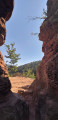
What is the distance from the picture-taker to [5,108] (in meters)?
3.21

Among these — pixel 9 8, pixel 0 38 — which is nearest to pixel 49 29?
pixel 9 8

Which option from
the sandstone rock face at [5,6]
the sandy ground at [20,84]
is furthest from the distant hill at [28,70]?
the sandstone rock face at [5,6]

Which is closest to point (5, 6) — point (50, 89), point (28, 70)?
point (50, 89)

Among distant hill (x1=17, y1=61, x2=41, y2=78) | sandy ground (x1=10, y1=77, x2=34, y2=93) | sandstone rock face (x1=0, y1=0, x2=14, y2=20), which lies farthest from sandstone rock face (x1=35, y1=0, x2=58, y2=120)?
distant hill (x1=17, y1=61, x2=41, y2=78)

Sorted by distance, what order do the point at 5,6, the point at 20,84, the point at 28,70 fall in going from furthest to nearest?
the point at 28,70
the point at 20,84
the point at 5,6

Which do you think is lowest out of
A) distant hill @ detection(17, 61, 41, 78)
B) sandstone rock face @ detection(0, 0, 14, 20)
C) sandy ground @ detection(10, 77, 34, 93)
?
sandy ground @ detection(10, 77, 34, 93)

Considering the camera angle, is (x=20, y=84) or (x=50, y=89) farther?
(x=20, y=84)

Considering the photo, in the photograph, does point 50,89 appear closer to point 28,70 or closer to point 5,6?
point 5,6

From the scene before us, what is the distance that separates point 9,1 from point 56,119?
25.5 feet

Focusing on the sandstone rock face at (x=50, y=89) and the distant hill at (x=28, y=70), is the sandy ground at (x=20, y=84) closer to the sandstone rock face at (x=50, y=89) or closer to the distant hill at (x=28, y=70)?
the sandstone rock face at (x=50, y=89)

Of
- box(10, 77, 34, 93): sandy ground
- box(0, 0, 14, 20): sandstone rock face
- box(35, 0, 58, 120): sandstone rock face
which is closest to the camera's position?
box(35, 0, 58, 120): sandstone rock face

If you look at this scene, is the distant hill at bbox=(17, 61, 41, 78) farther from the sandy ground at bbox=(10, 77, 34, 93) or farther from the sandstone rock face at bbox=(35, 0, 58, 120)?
the sandstone rock face at bbox=(35, 0, 58, 120)

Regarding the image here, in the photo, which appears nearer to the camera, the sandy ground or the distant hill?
the sandy ground

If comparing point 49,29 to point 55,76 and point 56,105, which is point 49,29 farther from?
point 56,105
